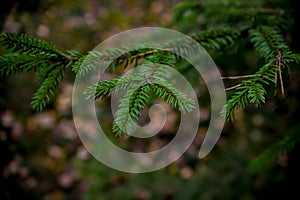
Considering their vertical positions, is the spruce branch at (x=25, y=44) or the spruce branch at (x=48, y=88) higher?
the spruce branch at (x=25, y=44)

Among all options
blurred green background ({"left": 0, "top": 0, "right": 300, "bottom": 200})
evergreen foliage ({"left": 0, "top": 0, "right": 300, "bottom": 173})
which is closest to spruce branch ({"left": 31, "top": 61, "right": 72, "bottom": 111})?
evergreen foliage ({"left": 0, "top": 0, "right": 300, "bottom": 173})

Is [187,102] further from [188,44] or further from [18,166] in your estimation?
[18,166]

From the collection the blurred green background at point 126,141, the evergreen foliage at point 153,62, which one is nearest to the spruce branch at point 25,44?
the evergreen foliage at point 153,62

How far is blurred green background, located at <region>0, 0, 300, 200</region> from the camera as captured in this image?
7.25ft

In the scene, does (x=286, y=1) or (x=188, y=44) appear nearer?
(x=188, y=44)

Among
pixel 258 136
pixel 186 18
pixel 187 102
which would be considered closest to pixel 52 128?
pixel 258 136

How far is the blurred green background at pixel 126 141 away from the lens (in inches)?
87.1

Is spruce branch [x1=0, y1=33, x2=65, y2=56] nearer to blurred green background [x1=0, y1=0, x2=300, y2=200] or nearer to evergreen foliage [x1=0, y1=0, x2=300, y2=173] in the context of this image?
evergreen foliage [x1=0, y1=0, x2=300, y2=173]

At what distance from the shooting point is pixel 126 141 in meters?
3.59

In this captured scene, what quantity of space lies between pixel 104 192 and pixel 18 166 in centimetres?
115

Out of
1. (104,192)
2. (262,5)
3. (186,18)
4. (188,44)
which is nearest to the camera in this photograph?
(188,44)

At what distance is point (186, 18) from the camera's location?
187 cm

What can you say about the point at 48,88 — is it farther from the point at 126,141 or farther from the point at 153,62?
the point at 126,141

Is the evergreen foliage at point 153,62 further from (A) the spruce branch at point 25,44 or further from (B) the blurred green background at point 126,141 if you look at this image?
(B) the blurred green background at point 126,141
